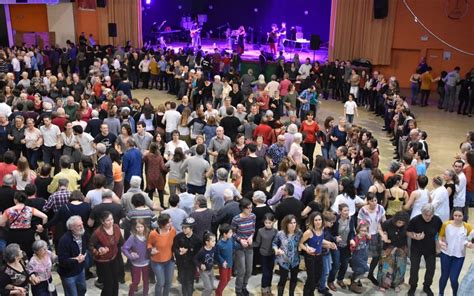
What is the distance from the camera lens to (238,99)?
39.3 ft

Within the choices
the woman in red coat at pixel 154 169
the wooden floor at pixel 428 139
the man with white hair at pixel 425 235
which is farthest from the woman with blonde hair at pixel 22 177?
the man with white hair at pixel 425 235

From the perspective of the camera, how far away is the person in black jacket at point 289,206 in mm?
6461

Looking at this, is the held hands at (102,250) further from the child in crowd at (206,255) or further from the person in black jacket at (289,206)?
the person in black jacket at (289,206)

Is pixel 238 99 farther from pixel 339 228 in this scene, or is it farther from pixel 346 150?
pixel 339 228

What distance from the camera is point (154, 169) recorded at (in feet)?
26.3

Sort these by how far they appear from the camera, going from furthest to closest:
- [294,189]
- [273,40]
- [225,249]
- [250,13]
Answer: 1. [250,13]
2. [273,40]
3. [294,189]
4. [225,249]

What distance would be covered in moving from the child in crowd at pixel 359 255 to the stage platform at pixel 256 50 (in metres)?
15.8

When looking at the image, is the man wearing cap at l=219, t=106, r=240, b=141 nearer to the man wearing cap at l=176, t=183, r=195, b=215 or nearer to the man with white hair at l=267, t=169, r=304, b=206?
the man with white hair at l=267, t=169, r=304, b=206

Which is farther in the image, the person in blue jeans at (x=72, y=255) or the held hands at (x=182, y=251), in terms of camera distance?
the held hands at (x=182, y=251)

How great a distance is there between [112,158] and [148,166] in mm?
593

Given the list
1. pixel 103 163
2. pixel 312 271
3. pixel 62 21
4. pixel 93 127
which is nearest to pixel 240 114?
pixel 93 127

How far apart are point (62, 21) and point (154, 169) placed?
16022 mm

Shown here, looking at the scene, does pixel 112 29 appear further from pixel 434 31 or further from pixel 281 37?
pixel 434 31

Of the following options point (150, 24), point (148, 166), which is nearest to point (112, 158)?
point (148, 166)
